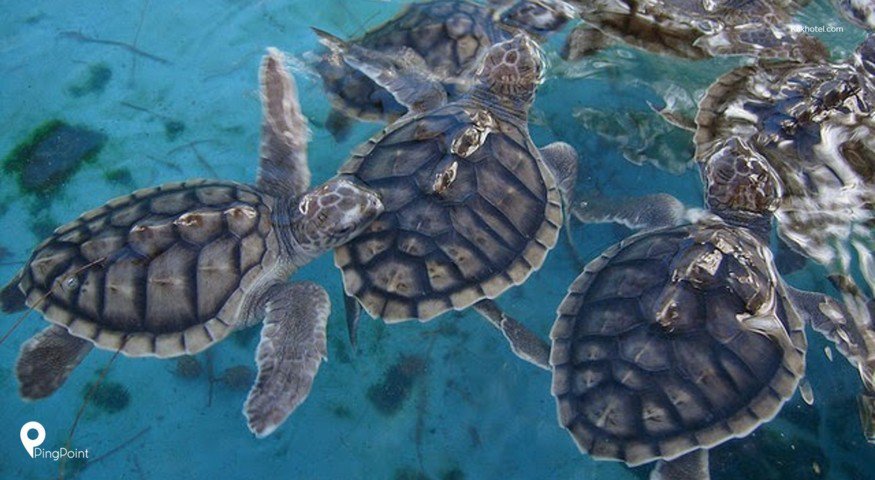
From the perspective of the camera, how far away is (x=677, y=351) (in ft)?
12.8

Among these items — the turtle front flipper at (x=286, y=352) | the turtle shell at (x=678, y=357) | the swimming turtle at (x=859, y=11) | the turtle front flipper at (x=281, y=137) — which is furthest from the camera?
the swimming turtle at (x=859, y=11)

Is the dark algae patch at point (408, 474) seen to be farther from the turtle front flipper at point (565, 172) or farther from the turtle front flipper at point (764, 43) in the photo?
the turtle front flipper at point (764, 43)

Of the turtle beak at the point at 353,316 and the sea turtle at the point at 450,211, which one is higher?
the sea turtle at the point at 450,211

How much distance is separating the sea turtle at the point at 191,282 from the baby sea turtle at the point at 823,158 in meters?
3.55

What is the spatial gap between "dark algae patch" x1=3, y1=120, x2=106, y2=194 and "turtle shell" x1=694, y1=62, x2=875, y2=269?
19.4ft

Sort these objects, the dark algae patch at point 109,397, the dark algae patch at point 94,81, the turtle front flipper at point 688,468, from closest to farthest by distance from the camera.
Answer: the turtle front flipper at point 688,468 < the dark algae patch at point 109,397 < the dark algae patch at point 94,81

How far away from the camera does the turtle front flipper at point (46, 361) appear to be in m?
4.61

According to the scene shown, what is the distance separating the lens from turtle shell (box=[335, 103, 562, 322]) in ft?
14.8

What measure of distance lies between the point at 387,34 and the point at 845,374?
508 centimetres

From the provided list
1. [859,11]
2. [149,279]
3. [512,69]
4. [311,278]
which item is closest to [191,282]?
[149,279]

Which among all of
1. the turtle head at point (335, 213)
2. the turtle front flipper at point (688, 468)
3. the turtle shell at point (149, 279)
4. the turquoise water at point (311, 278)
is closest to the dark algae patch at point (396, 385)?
the turquoise water at point (311, 278)

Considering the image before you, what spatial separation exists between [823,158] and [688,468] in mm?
2988

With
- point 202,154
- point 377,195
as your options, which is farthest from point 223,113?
point 377,195

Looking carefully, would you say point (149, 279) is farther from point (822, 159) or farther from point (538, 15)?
point (822, 159)
